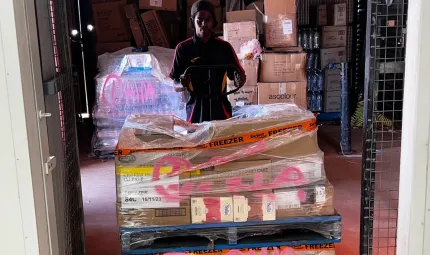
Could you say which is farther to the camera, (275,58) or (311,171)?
(275,58)

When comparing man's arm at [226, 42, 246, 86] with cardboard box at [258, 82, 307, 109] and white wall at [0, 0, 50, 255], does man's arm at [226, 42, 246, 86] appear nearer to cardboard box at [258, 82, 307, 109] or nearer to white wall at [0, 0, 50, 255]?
cardboard box at [258, 82, 307, 109]

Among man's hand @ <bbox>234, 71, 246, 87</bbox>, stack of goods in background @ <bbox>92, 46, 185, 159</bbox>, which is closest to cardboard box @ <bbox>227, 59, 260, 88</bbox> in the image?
stack of goods in background @ <bbox>92, 46, 185, 159</bbox>

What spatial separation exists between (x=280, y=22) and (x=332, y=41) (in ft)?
7.78

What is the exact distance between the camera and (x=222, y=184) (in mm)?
2383

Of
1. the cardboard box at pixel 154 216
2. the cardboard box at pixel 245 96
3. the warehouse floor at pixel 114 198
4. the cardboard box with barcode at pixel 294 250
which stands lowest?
the warehouse floor at pixel 114 198

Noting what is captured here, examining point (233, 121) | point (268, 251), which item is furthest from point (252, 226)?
point (233, 121)

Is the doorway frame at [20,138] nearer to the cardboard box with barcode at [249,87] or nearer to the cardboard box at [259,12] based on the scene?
the cardboard box with barcode at [249,87]

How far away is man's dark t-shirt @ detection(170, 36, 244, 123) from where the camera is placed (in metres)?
3.45

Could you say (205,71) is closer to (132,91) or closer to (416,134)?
(416,134)

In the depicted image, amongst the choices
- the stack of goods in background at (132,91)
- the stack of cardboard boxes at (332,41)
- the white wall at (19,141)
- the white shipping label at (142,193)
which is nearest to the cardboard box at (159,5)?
the stack of goods in background at (132,91)

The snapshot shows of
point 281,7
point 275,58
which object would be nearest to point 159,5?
point 281,7

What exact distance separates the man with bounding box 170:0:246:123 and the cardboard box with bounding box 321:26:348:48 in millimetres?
4084

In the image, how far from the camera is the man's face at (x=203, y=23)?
3.57 metres

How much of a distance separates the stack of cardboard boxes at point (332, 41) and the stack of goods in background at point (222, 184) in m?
5.25
